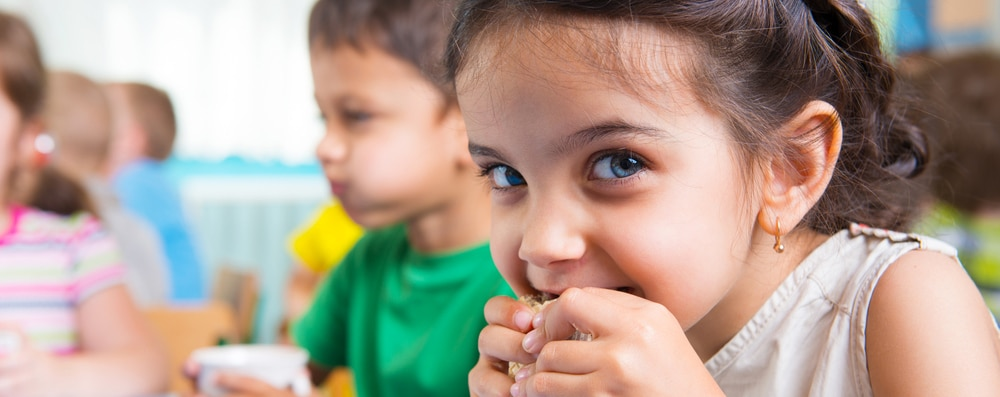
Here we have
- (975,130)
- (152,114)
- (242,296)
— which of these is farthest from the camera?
(152,114)

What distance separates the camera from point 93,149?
2822mm

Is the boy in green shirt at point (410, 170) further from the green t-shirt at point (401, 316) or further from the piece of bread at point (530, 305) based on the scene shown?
the piece of bread at point (530, 305)

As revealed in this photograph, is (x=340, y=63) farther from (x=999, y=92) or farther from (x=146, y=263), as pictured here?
(x=999, y=92)

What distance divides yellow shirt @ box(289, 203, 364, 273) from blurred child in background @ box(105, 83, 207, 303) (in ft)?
3.05

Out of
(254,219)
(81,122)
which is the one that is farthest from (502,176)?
(254,219)

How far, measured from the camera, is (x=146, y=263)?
243 centimetres

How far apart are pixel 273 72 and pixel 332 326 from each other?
10.7 ft

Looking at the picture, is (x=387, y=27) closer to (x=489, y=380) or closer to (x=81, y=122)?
(x=489, y=380)

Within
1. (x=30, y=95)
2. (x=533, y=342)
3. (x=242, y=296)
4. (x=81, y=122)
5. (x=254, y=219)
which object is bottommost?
(x=254, y=219)

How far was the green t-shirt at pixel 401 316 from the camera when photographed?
122 cm

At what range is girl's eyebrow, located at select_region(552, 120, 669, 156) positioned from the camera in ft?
2.31

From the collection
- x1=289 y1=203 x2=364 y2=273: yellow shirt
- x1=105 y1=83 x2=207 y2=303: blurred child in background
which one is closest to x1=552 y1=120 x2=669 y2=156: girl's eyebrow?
x1=289 y1=203 x2=364 y2=273: yellow shirt

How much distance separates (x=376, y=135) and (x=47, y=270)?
0.69 m

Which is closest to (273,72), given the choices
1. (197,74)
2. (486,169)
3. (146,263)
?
(197,74)
